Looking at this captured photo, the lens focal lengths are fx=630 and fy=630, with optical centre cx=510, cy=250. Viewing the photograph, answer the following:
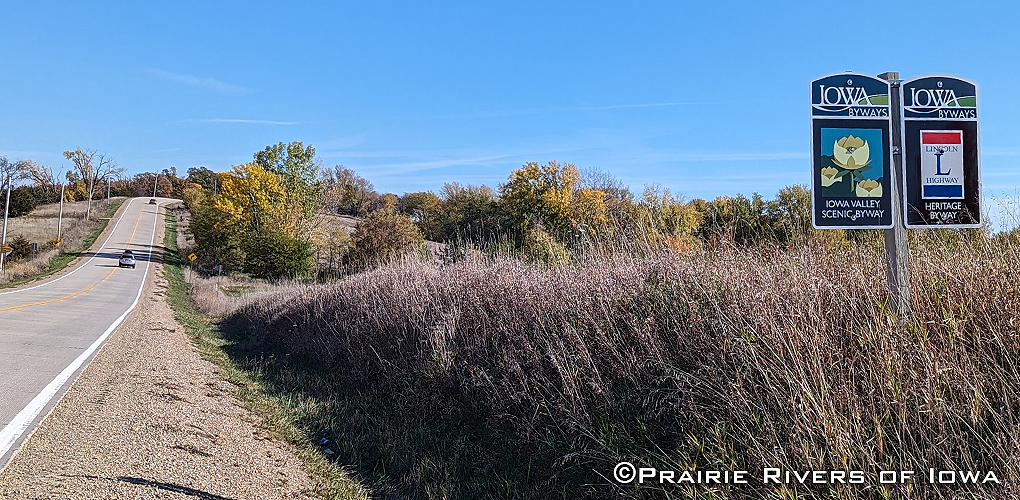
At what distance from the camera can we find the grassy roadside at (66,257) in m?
35.9

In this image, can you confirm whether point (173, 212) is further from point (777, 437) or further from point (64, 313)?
point (777, 437)

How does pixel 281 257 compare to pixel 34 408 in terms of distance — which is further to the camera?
pixel 281 257

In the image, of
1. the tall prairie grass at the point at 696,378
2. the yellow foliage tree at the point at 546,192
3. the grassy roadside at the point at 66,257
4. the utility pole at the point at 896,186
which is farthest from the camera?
the yellow foliage tree at the point at 546,192

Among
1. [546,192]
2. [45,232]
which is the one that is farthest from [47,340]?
[45,232]

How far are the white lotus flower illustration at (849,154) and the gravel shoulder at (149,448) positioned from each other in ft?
16.8

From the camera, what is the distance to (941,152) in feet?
15.2

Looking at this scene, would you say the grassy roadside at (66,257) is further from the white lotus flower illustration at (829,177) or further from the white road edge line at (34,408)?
the white lotus flower illustration at (829,177)

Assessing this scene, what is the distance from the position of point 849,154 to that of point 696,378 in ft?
6.72

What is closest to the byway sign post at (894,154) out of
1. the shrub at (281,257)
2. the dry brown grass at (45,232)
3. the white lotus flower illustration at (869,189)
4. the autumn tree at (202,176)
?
the white lotus flower illustration at (869,189)

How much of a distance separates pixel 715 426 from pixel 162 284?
142 feet

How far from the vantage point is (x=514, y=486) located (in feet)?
19.3

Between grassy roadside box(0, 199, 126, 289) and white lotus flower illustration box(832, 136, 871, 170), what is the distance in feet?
118

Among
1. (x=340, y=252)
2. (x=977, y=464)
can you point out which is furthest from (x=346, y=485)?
(x=340, y=252)

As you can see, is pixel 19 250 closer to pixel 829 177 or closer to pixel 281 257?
pixel 281 257
